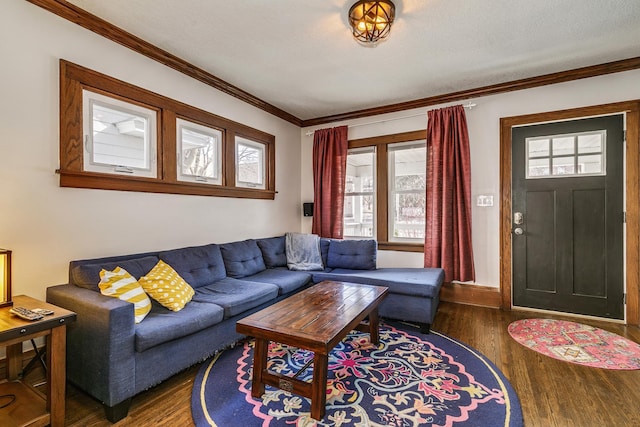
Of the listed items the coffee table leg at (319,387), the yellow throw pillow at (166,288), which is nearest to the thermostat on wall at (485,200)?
the coffee table leg at (319,387)

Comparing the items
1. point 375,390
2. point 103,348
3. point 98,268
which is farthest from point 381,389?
point 98,268

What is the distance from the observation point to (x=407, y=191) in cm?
425

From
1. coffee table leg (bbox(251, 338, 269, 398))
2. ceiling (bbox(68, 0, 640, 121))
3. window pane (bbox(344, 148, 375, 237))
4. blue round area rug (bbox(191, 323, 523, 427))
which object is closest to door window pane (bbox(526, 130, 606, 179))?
ceiling (bbox(68, 0, 640, 121))

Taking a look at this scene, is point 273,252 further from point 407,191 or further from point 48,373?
point 48,373

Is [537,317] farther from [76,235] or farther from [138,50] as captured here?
[138,50]

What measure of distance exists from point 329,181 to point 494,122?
2.25 m

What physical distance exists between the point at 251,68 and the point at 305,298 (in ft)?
7.86

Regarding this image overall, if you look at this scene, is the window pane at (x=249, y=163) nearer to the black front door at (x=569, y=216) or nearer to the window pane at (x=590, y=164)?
the black front door at (x=569, y=216)

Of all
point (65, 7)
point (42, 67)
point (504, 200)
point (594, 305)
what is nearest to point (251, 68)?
point (65, 7)

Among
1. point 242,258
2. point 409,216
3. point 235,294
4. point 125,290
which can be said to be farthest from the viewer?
point 409,216

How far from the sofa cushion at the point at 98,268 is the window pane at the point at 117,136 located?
75 cm

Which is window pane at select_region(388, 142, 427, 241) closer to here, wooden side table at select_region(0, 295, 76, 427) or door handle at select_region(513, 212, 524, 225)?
door handle at select_region(513, 212, 524, 225)

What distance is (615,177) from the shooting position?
3117 mm

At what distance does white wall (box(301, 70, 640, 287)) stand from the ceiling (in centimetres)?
24
